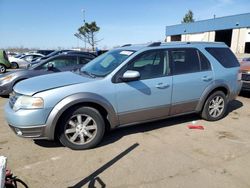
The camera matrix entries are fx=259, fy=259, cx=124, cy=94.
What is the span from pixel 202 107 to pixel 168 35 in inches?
1885

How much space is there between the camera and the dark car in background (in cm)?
811

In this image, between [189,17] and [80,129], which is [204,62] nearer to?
[80,129]

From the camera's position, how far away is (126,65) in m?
4.52

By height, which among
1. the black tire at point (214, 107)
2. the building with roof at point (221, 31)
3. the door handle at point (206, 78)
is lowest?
the black tire at point (214, 107)

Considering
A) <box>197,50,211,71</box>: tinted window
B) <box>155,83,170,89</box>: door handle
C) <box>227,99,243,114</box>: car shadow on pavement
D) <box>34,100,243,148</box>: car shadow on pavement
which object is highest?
<box>197,50,211,71</box>: tinted window

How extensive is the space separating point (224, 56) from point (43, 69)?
571cm

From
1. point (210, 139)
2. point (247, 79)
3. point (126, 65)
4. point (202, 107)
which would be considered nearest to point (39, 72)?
point (126, 65)

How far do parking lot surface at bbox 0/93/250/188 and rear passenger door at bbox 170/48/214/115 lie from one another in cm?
54

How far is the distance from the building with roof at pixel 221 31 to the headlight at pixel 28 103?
120ft

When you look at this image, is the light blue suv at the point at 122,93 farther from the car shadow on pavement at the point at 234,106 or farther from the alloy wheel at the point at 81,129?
the car shadow on pavement at the point at 234,106

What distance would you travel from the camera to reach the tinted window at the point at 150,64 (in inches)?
183

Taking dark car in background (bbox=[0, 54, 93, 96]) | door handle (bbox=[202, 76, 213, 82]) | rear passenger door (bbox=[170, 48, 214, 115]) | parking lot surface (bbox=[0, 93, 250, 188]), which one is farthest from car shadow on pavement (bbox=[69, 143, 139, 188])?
dark car in background (bbox=[0, 54, 93, 96])

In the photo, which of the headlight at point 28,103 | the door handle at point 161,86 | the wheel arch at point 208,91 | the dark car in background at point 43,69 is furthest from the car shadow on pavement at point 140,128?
the dark car in background at point 43,69

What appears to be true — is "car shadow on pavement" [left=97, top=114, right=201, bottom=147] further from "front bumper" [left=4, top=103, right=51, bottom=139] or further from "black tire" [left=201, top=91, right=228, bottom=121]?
"front bumper" [left=4, top=103, right=51, bottom=139]
